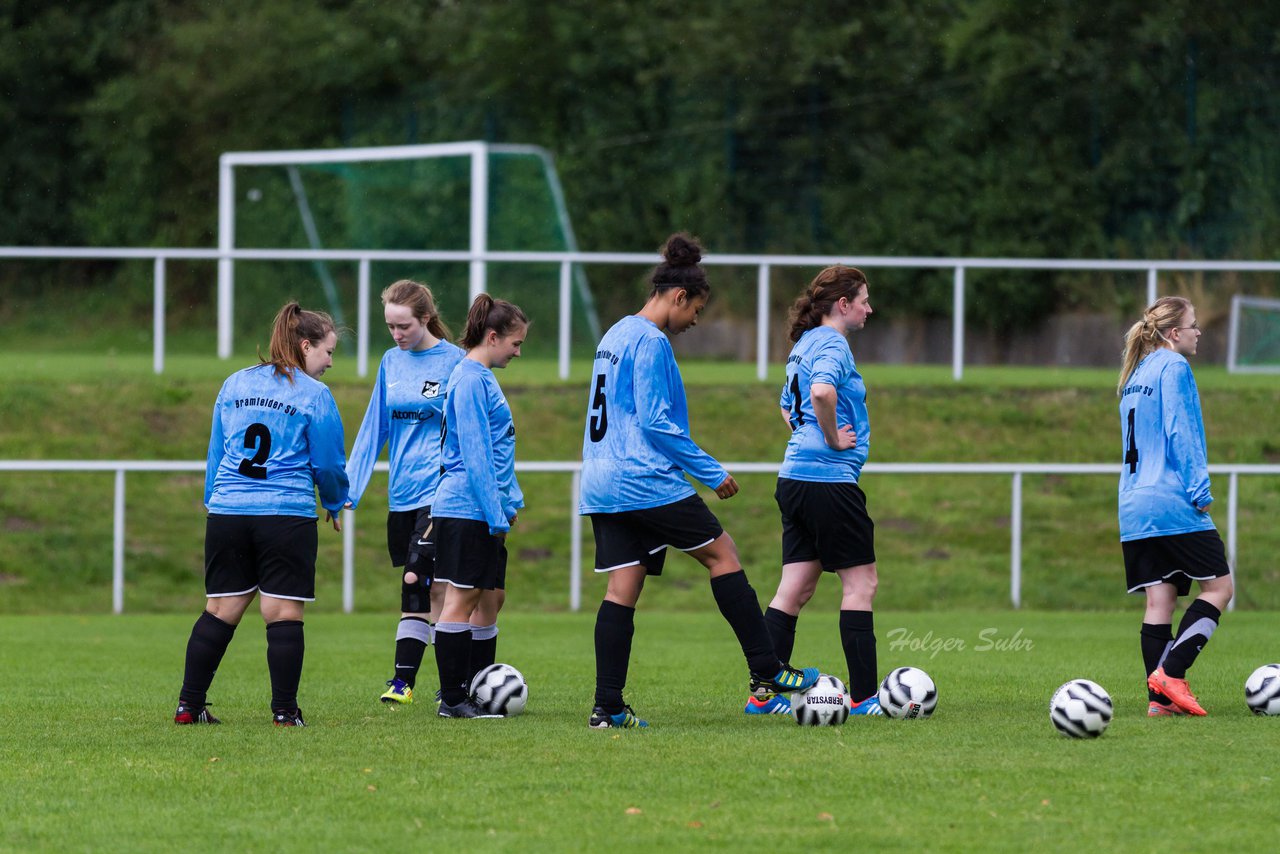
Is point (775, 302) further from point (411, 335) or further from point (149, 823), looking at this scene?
point (149, 823)

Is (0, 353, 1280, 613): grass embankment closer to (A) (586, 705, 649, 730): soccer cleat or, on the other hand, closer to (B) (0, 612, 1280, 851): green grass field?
(B) (0, 612, 1280, 851): green grass field

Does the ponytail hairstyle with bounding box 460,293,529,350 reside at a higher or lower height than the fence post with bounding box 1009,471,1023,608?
higher

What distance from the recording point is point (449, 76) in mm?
32844

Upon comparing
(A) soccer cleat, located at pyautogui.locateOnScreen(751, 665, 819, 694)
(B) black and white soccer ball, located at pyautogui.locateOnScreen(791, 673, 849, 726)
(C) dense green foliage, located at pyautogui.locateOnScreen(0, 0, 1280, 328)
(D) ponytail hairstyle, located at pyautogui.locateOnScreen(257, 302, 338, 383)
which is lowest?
(B) black and white soccer ball, located at pyautogui.locateOnScreen(791, 673, 849, 726)

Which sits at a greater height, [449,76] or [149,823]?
[449,76]

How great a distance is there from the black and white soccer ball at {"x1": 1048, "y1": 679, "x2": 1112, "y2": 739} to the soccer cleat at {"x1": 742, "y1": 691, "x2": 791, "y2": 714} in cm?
119

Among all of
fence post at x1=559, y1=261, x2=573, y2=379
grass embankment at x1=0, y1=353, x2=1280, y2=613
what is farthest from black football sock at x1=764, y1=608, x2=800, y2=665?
fence post at x1=559, y1=261, x2=573, y2=379

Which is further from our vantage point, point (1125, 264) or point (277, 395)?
point (1125, 264)

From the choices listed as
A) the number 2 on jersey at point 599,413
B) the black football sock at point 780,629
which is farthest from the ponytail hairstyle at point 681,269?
the black football sock at point 780,629

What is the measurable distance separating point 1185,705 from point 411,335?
12.2ft

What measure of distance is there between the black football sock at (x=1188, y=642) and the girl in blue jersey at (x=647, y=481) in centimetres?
166

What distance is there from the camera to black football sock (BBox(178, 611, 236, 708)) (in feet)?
24.5

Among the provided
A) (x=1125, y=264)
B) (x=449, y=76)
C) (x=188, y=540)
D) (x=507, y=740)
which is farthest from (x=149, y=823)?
(x=449, y=76)

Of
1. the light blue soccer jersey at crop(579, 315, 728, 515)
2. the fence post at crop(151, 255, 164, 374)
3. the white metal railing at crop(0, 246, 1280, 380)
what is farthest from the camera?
the fence post at crop(151, 255, 164, 374)
